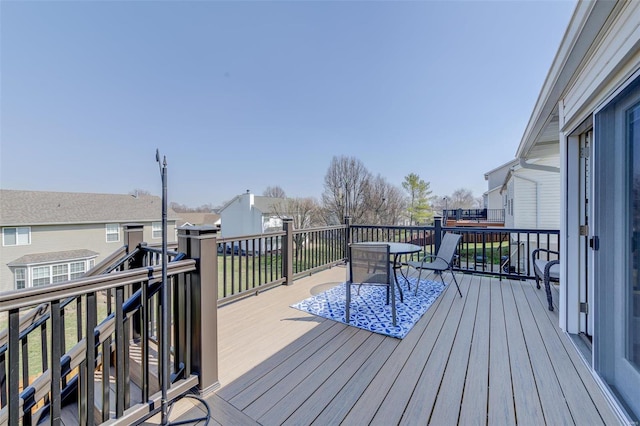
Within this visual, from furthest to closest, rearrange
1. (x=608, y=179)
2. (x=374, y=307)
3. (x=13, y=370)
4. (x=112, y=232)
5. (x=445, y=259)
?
(x=112, y=232) → (x=445, y=259) → (x=374, y=307) → (x=608, y=179) → (x=13, y=370)

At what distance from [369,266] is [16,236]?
1972 cm

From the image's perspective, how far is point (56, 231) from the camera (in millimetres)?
14859

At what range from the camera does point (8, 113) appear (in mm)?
8477

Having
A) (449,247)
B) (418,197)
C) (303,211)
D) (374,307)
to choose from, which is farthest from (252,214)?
(374,307)

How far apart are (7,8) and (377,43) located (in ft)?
24.7

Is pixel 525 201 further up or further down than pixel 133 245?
further up

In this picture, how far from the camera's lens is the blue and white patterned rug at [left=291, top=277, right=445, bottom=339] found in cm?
283

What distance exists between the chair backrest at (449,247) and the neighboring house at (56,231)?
12.6m

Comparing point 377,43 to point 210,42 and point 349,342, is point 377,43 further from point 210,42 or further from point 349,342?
point 349,342

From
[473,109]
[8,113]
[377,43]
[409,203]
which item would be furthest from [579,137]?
[409,203]

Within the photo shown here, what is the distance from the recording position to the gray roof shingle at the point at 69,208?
14.1 m

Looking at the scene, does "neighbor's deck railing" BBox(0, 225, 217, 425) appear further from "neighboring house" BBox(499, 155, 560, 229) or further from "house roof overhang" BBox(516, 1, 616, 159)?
"neighboring house" BBox(499, 155, 560, 229)

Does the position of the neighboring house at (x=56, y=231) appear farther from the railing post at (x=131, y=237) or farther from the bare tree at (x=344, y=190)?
the railing post at (x=131, y=237)

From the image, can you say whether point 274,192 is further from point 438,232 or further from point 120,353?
point 120,353
